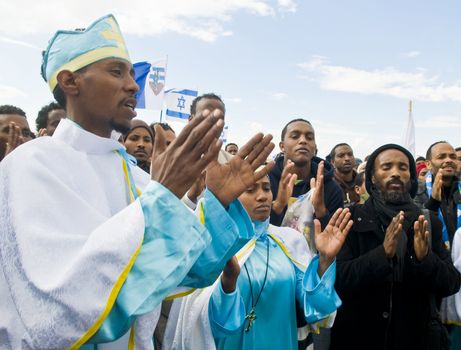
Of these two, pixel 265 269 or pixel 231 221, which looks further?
pixel 265 269

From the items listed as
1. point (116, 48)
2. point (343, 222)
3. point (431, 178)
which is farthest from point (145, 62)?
point (116, 48)

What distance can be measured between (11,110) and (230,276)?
336 cm

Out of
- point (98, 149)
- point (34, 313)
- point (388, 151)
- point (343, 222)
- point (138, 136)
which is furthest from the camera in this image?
point (138, 136)

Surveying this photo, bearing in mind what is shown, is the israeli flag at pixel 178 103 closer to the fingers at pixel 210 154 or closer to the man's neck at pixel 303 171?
the man's neck at pixel 303 171

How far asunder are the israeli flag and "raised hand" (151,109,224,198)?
9881 mm

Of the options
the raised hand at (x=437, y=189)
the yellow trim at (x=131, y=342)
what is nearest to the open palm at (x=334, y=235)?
the yellow trim at (x=131, y=342)

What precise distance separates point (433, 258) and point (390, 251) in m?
0.35

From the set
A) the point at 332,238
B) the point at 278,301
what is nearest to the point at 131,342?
the point at 278,301

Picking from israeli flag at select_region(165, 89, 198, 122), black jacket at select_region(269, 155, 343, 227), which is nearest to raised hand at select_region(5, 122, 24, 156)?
black jacket at select_region(269, 155, 343, 227)

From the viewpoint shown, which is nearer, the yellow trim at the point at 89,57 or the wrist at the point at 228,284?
the yellow trim at the point at 89,57

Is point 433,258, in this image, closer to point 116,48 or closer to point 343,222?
point 343,222

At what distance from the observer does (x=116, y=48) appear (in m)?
1.93

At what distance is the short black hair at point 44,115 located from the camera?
4.96 m

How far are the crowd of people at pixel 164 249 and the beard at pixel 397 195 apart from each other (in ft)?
0.61
